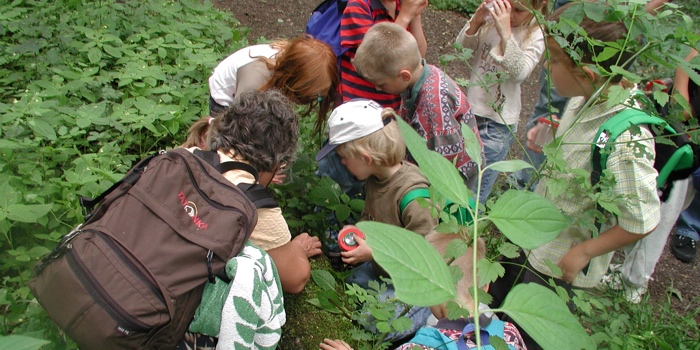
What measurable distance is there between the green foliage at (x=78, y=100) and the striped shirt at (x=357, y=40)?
3.33ft

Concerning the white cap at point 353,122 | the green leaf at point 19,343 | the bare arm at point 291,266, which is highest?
the green leaf at point 19,343

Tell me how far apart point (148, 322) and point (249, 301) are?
0.98ft

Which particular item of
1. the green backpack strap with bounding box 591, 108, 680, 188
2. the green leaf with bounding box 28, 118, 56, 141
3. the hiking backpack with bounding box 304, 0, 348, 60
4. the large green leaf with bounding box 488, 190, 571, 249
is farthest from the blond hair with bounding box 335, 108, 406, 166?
the large green leaf with bounding box 488, 190, 571, 249

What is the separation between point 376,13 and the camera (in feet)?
9.57

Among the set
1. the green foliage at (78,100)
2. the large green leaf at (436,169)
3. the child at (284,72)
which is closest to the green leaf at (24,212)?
the green foliage at (78,100)

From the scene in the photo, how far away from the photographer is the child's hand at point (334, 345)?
2068 mm

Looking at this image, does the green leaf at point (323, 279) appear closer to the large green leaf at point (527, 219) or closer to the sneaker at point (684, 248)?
the large green leaf at point (527, 219)

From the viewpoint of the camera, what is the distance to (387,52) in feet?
8.18

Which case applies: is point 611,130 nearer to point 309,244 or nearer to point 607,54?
point 607,54

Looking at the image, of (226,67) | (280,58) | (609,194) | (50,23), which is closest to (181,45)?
(50,23)

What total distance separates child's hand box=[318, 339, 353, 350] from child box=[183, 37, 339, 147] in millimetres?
1145

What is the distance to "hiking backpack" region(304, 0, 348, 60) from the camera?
2957 millimetres

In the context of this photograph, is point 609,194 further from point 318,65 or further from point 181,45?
point 181,45

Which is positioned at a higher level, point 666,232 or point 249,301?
point 249,301
